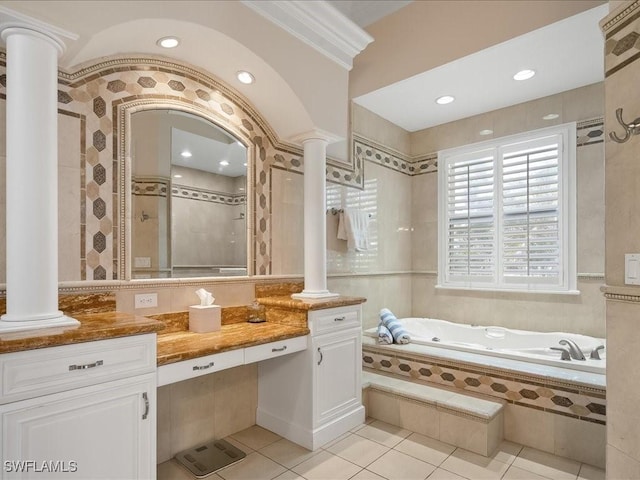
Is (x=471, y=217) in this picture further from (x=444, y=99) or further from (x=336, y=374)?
(x=336, y=374)

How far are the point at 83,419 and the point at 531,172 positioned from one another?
410 cm

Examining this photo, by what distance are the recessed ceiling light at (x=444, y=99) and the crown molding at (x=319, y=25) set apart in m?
1.10

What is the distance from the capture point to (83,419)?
1576 millimetres

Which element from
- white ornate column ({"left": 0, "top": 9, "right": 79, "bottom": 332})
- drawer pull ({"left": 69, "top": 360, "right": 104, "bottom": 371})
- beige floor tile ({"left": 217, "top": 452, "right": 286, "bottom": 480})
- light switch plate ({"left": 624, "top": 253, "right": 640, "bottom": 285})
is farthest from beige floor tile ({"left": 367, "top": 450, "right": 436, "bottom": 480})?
white ornate column ({"left": 0, "top": 9, "right": 79, "bottom": 332})

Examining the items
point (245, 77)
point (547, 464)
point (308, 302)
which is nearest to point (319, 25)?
point (245, 77)

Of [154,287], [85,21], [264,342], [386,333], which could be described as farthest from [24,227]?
[386,333]

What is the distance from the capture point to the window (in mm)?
3611

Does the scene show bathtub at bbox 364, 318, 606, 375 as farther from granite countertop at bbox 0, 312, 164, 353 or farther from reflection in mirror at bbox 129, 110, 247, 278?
granite countertop at bbox 0, 312, 164, 353

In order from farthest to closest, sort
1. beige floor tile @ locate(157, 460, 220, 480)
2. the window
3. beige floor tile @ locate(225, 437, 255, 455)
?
the window → beige floor tile @ locate(225, 437, 255, 455) → beige floor tile @ locate(157, 460, 220, 480)

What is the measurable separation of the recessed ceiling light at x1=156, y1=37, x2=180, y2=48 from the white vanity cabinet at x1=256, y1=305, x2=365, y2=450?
189 centimetres

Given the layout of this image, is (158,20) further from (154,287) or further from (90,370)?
(90,370)

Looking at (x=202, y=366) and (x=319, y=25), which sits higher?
(x=319, y=25)

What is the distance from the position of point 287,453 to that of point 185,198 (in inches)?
73.0

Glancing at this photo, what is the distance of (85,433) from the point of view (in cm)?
159
